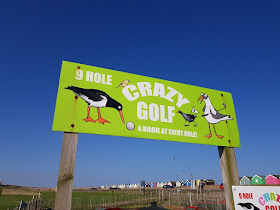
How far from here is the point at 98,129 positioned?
3000 mm

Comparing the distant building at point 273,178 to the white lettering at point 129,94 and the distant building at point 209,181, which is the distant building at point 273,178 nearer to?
the distant building at point 209,181

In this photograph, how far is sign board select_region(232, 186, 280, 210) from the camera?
3.20 m

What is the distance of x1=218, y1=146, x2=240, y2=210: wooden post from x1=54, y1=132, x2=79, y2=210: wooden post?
8.95 ft

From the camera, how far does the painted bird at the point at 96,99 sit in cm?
309

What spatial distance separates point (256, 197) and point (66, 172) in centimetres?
305

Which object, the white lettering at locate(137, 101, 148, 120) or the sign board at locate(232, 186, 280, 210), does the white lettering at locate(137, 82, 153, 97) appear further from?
the sign board at locate(232, 186, 280, 210)

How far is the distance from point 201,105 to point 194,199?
101 feet

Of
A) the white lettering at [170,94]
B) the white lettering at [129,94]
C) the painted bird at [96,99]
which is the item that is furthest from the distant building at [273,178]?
the painted bird at [96,99]

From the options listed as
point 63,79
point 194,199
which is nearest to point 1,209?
point 194,199

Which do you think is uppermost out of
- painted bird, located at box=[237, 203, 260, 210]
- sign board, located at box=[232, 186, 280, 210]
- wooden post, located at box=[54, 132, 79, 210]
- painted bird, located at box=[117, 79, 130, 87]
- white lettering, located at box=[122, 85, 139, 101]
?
painted bird, located at box=[117, 79, 130, 87]

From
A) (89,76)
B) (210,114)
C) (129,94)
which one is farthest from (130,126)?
(210,114)

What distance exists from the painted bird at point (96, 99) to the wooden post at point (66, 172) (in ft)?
1.25

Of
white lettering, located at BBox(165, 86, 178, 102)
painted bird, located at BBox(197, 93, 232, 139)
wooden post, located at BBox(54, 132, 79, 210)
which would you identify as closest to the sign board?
painted bird, located at BBox(197, 93, 232, 139)

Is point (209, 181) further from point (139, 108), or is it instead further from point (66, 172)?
point (66, 172)
